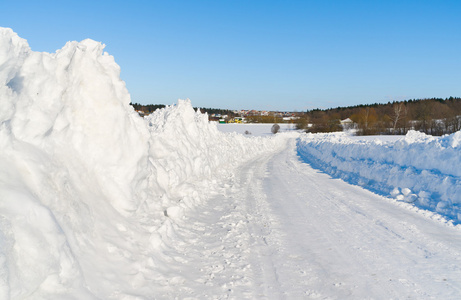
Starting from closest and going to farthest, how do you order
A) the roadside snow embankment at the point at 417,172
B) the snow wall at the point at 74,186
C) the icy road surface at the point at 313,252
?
the snow wall at the point at 74,186 < the icy road surface at the point at 313,252 < the roadside snow embankment at the point at 417,172

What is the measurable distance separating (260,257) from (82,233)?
112 inches

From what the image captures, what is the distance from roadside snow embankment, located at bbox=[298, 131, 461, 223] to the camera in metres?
8.05

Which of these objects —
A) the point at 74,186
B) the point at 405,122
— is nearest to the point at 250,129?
the point at 405,122

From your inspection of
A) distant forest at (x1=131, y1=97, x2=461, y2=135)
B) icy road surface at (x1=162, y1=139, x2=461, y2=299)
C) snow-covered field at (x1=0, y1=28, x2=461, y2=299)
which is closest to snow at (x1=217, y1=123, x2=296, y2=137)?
distant forest at (x1=131, y1=97, x2=461, y2=135)

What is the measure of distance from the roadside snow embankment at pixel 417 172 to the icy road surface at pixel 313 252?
1072 mm

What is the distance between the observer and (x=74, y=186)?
4.76m

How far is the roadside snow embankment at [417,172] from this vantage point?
26.4ft

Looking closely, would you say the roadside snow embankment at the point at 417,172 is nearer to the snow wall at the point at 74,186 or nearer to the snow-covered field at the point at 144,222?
the snow-covered field at the point at 144,222

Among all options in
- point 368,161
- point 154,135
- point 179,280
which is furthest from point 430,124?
point 179,280

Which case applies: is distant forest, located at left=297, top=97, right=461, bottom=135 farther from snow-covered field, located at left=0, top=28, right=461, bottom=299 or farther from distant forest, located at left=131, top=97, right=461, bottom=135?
snow-covered field, located at left=0, top=28, right=461, bottom=299

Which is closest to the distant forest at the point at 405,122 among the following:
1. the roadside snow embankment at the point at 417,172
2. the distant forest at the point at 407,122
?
the distant forest at the point at 407,122

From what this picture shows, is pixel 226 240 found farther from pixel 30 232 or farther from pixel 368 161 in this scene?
pixel 368 161

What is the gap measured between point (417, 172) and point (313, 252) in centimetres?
678

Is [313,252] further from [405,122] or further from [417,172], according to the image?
[405,122]
